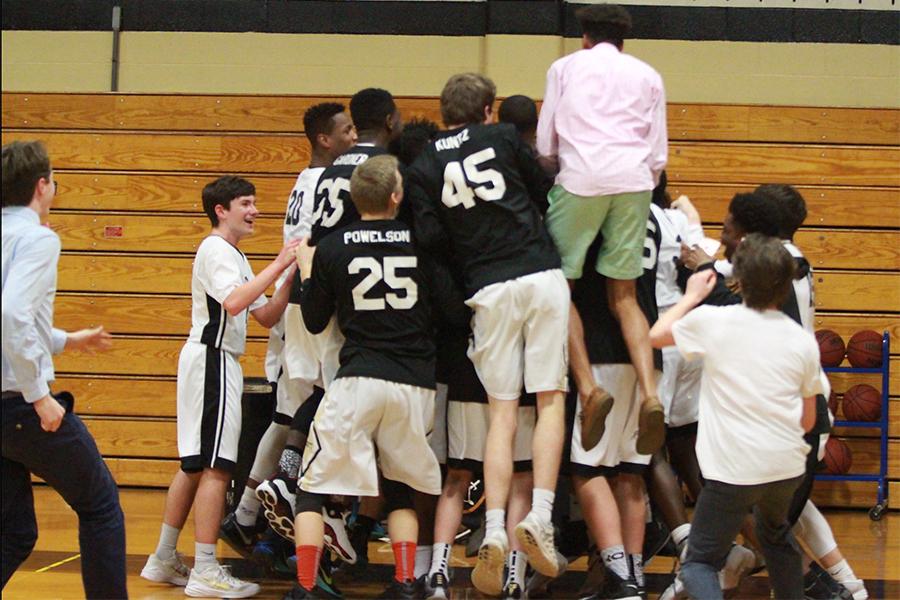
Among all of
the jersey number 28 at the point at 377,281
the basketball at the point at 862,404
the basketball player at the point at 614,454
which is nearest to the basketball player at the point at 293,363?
the jersey number 28 at the point at 377,281

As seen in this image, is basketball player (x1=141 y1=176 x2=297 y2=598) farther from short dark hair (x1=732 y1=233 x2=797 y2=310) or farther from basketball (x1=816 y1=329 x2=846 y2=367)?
basketball (x1=816 y1=329 x2=846 y2=367)

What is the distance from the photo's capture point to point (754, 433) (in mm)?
3994

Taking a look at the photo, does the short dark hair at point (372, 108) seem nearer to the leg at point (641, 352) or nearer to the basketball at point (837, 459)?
the leg at point (641, 352)

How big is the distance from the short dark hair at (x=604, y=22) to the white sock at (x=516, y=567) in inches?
86.6

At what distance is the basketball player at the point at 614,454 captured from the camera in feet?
15.5

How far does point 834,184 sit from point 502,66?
8.77 feet

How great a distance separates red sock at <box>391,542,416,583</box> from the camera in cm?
466

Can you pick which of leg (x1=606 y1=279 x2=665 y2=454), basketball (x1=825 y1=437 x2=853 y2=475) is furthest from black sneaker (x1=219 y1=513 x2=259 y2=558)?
basketball (x1=825 y1=437 x2=853 y2=475)

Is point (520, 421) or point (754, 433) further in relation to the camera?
point (520, 421)

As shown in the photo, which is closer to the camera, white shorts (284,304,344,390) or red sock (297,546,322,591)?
red sock (297,546,322,591)

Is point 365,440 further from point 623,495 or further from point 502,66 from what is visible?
point 502,66

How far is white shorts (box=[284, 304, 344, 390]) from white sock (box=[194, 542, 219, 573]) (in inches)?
34.1

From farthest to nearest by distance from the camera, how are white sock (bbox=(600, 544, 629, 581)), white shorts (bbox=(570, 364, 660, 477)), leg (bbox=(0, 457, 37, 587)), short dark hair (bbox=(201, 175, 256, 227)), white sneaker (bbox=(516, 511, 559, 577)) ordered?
short dark hair (bbox=(201, 175, 256, 227)) < white shorts (bbox=(570, 364, 660, 477)) < white sock (bbox=(600, 544, 629, 581)) < white sneaker (bbox=(516, 511, 559, 577)) < leg (bbox=(0, 457, 37, 587))

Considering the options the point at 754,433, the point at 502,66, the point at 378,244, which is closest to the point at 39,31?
the point at 502,66
